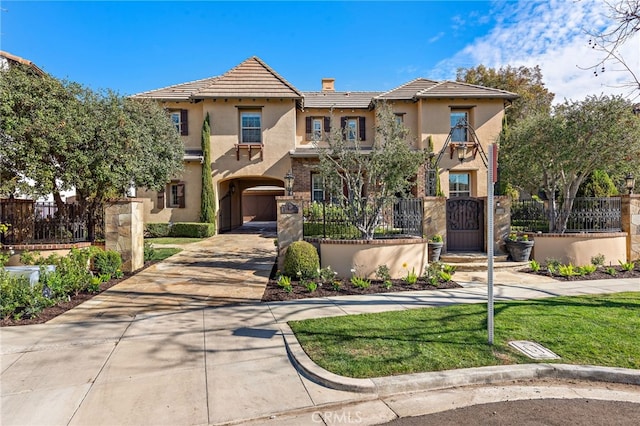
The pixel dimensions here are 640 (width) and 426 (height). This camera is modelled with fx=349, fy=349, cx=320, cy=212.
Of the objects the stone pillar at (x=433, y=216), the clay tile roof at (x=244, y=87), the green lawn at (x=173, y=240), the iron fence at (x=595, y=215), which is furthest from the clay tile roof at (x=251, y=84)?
the iron fence at (x=595, y=215)

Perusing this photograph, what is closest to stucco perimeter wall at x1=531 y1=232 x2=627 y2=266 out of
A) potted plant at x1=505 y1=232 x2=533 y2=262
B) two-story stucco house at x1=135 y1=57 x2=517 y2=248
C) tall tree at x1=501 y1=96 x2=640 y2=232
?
potted plant at x1=505 y1=232 x2=533 y2=262

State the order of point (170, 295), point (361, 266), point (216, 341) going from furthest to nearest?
point (361, 266) < point (170, 295) < point (216, 341)

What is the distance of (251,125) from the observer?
19.6m

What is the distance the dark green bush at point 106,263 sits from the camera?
28.6ft

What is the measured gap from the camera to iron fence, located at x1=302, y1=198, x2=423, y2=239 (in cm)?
1008

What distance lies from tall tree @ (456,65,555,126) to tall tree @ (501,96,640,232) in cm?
1714

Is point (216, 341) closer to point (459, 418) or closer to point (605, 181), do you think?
point (459, 418)

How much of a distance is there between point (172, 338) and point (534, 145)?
11758mm

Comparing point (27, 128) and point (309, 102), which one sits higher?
point (309, 102)

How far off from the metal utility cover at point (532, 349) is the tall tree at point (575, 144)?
328 inches

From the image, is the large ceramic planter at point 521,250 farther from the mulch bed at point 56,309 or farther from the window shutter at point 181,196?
the window shutter at point 181,196

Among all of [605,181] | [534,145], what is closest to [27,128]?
[534,145]

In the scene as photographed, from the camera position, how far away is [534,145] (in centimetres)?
1134

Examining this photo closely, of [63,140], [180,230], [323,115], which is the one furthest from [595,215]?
[180,230]
